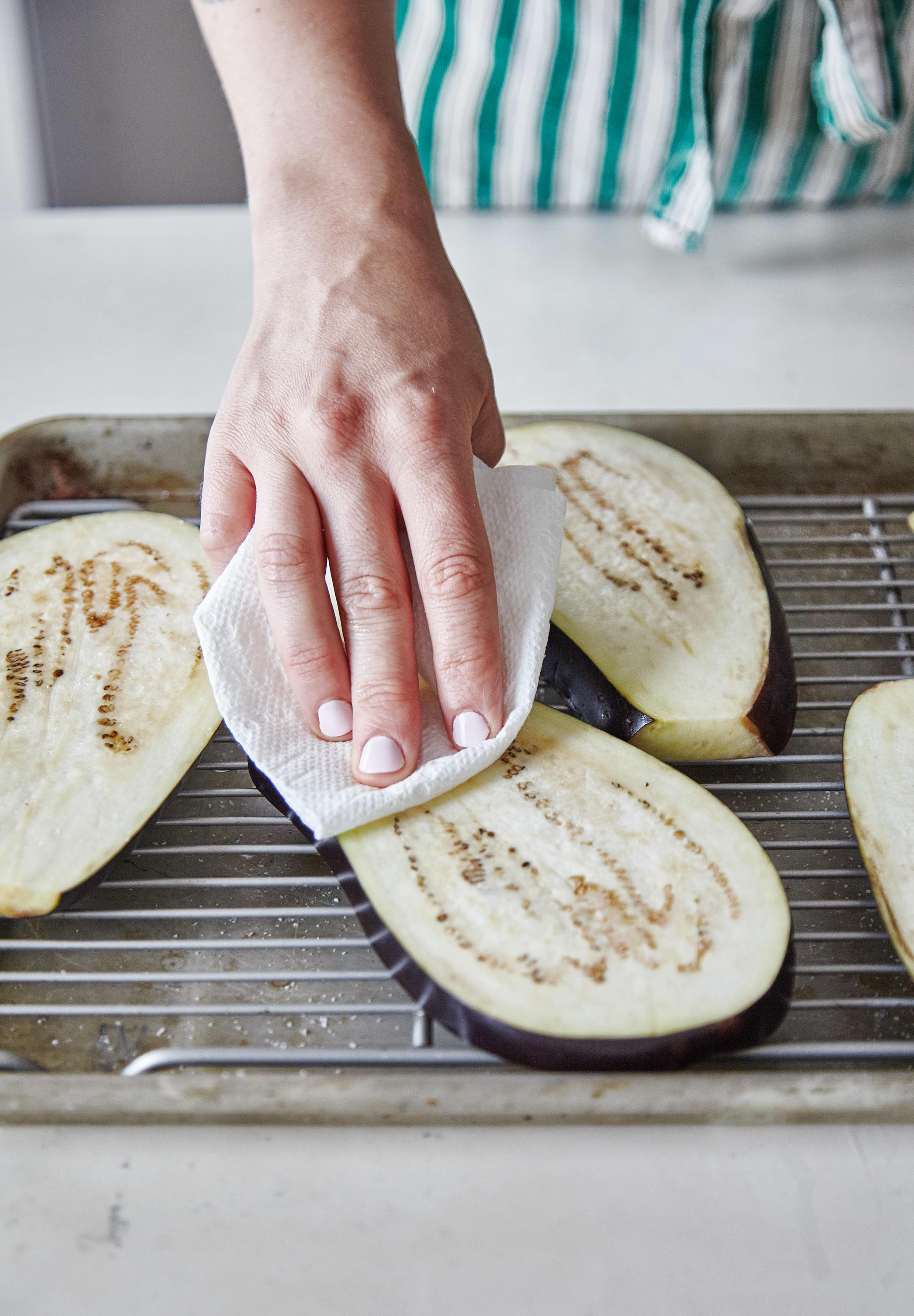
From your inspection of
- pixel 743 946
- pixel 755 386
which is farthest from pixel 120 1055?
pixel 755 386

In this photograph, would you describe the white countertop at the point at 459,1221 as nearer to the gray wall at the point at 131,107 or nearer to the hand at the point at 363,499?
the hand at the point at 363,499

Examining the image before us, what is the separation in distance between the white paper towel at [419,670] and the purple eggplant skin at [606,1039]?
0.16m

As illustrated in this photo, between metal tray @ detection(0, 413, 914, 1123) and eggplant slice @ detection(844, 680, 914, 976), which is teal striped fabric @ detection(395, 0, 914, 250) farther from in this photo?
eggplant slice @ detection(844, 680, 914, 976)

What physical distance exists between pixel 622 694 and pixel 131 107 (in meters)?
2.94

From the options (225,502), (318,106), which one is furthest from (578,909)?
(318,106)

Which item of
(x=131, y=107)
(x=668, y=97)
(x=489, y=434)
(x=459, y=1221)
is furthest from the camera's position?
(x=131, y=107)

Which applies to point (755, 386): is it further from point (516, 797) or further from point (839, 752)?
point (516, 797)

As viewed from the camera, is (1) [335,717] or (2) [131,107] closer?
(1) [335,717]

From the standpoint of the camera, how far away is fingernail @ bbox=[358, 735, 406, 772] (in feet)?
2.99

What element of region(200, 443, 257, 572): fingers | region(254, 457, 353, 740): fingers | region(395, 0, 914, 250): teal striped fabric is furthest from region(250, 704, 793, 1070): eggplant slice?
region(395, 0, 914, 250): teal striped fabric

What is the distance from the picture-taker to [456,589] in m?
0.93

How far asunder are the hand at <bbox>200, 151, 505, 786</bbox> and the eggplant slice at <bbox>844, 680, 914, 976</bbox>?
0.39 m

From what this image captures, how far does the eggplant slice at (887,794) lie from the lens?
0.91 meters

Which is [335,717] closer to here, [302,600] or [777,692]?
[302,600]
